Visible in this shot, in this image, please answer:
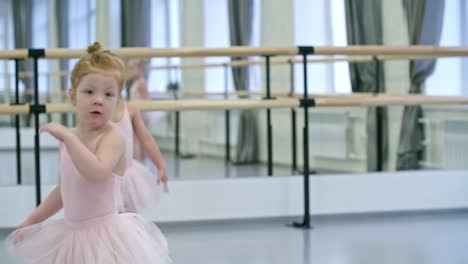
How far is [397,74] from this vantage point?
19.0ft

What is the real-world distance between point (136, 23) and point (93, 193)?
265 inches

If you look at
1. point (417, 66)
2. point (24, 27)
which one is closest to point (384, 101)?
point (417, 66)

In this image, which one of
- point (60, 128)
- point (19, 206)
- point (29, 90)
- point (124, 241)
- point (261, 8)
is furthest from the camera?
point (29, 90)

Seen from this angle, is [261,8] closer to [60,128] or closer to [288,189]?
[288,189]

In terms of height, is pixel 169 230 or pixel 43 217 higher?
pixel 43 217

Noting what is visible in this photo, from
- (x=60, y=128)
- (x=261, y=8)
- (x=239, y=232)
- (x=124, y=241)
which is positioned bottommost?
(x=239, y=232)

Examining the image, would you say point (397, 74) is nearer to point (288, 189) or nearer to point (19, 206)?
point (288, 189)

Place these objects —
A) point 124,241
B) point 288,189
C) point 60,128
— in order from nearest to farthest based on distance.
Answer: point 60,128 < point 124,241 < point 288,189

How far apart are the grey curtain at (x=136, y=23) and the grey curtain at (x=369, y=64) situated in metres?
3.04

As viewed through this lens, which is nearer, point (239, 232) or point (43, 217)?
point (43, 217)

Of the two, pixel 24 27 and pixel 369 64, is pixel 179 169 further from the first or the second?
pixel 24 27

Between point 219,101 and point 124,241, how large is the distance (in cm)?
202

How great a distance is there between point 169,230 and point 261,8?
12.3ft

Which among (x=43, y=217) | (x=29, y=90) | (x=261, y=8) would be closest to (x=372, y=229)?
(x=43, y=217)
